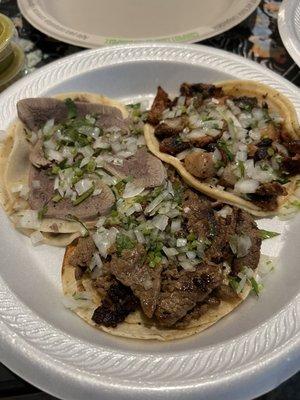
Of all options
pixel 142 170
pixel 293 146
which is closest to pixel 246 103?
pixel 293 146

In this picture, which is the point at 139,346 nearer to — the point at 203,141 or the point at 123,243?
the point at 123,243

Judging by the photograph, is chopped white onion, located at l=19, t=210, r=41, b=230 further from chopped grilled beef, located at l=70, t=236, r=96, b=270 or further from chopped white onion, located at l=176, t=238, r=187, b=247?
chopped white onion, located at l=176, t=238, r=187, b=247

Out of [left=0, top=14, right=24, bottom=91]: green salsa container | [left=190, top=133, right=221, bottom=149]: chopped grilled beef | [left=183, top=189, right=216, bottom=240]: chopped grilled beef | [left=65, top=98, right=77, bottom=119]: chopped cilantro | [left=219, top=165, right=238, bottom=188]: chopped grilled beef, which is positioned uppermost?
[left=0, top=14, right=24, bottom=91]: green salsa container

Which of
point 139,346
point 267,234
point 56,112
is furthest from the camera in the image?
point 56,112

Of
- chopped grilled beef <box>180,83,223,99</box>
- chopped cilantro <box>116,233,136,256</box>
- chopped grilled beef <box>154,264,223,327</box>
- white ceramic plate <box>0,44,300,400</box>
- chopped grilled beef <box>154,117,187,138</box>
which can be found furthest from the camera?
chopped grilled beef <box>180,83,223,99</box>

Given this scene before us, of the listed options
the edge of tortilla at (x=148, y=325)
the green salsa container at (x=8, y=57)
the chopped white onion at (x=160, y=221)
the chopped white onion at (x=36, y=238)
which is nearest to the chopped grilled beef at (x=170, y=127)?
the chopped white onion at (x=160, y=221)

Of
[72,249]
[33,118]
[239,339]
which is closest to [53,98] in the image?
[33,118]

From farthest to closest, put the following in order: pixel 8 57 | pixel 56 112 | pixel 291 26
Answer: pixel 8 57
pixel 291 26
pixel 56 112

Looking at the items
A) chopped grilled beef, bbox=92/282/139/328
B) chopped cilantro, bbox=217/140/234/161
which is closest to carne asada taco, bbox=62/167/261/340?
chopped grilled beef, bbox=92/282/139/328
